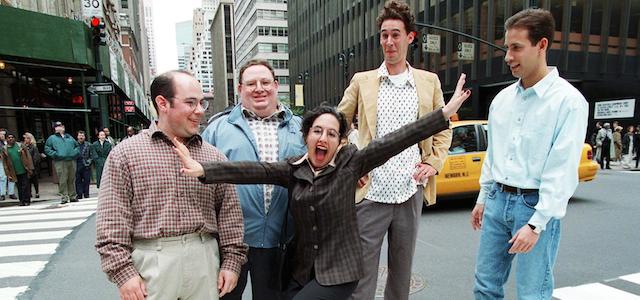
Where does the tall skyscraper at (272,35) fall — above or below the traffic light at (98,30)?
above

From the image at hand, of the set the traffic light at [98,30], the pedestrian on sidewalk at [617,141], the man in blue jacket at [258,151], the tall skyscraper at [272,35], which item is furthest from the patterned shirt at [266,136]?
the tall skyscraper at [272,35]

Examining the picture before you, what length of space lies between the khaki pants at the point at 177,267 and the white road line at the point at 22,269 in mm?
4342

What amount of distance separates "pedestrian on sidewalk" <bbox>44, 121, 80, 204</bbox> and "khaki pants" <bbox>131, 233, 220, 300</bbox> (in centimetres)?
967

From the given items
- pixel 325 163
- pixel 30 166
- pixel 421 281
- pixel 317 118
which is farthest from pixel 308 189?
pixel 30 166

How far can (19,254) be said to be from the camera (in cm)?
586

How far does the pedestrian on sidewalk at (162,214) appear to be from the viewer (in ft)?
5.82

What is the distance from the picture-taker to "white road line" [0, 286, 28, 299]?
13.9 ft

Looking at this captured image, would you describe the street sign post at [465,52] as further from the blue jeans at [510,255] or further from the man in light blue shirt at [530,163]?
the blue jeans at [510,255]

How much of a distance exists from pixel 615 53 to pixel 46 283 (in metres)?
28.7

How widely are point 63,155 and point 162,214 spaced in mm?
9776

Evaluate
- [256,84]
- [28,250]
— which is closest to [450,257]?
[256,84]

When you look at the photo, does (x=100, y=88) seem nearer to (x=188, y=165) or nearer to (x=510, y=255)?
(x=188, y=165)

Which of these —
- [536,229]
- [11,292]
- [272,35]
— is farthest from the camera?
[272,35]

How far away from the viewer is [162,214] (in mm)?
1850
